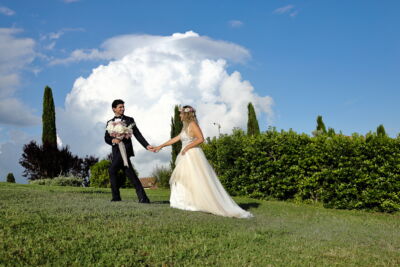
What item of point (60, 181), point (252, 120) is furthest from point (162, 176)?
point (252, 120)

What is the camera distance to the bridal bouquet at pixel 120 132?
34.9 ft

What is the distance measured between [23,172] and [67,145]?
13.6 feet

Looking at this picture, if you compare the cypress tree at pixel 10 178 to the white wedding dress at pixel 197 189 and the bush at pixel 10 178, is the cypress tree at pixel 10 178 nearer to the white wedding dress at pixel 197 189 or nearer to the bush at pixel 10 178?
the bush at pixel 10 178

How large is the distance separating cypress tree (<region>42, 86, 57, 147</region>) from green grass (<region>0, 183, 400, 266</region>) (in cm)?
2490

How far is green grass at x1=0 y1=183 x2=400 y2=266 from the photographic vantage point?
5754 mm

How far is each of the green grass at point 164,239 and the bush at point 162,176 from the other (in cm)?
1633

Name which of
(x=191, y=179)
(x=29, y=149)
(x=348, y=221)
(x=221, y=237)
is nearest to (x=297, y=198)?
(x=348, y=221)

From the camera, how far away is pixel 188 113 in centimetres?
1024

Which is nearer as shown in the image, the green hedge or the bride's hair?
the bride's hair

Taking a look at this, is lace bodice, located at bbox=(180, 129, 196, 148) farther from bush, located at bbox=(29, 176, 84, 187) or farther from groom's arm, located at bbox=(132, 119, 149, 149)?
bush, located at bbox=(29, 176, 84, 187)

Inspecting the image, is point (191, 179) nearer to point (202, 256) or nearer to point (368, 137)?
point (202, 256)

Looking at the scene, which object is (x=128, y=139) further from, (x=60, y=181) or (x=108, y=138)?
(x=60, y=181)

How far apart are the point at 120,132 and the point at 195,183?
2.39 metres

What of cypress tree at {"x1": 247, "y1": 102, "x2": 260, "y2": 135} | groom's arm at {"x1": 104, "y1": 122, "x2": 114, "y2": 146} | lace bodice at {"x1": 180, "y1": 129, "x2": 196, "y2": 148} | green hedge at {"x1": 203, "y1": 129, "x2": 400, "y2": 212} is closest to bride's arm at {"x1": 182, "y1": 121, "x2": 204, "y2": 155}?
lace bodice at {"x1": 180, "y1": 129, "x2": 196, "y2": 148}
